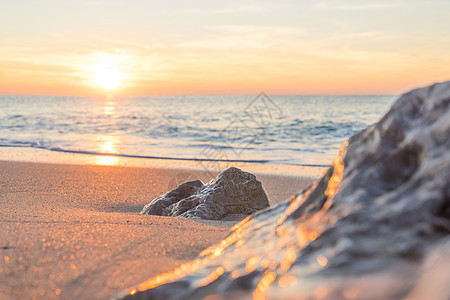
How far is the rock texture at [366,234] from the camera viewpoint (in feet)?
3.29

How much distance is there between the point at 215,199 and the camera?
13.3 ft

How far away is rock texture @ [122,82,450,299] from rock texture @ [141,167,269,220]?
88.4 inches

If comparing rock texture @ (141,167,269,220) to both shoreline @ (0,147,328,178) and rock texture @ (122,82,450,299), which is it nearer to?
rock texture @ (122,82,450,299)

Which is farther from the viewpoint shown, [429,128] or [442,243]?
[429,128]

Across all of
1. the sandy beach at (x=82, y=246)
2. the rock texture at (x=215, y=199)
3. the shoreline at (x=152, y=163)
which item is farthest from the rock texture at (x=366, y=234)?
the shoreline at (x=152, y=163)

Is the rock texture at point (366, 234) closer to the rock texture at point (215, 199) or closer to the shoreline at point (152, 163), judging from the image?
the rock texture at point (215, 199)

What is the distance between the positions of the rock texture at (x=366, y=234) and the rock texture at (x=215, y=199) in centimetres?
224

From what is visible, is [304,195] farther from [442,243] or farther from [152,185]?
[152,185]

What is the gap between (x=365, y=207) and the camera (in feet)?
4.23

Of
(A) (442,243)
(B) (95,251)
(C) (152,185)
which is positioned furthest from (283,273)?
(C) (152,185)

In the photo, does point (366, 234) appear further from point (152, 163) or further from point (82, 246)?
point (152, 163)

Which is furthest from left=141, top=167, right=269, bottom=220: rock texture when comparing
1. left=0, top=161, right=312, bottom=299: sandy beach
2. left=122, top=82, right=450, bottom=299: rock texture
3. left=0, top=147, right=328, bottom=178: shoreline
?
left=0, top=147, right=328, bottom=178: shoreline

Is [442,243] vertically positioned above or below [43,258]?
above

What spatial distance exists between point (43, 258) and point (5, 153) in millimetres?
9820
